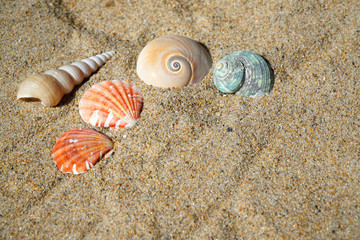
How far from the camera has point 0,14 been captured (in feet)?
10.2

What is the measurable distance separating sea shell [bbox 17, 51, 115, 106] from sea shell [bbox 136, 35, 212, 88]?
48 centimetres

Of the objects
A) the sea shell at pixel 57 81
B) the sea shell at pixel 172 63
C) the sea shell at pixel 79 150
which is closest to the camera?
the sea shell at pixel 79 150

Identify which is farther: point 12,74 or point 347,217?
point 12,74

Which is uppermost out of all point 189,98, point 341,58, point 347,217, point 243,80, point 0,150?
point 341,58

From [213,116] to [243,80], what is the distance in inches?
17.9

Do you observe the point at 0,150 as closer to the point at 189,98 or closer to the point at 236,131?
the point at 189,98

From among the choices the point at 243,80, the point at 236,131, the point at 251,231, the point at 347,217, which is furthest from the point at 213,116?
the point at 347,217

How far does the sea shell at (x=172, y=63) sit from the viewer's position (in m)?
2.62

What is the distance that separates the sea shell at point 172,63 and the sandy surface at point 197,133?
9 cm

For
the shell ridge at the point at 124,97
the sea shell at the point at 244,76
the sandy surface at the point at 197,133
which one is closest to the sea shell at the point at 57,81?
the sandy surface at the point at 197,133

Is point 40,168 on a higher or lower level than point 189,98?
lower

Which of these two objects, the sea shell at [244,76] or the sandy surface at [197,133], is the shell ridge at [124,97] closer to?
the sandy surface at [197,133]

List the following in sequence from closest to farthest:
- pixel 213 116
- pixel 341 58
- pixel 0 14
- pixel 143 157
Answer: pixel 143 157, pixel 213 116, pixel 341 58, pixel 0 14

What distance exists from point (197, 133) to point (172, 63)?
715 mm
